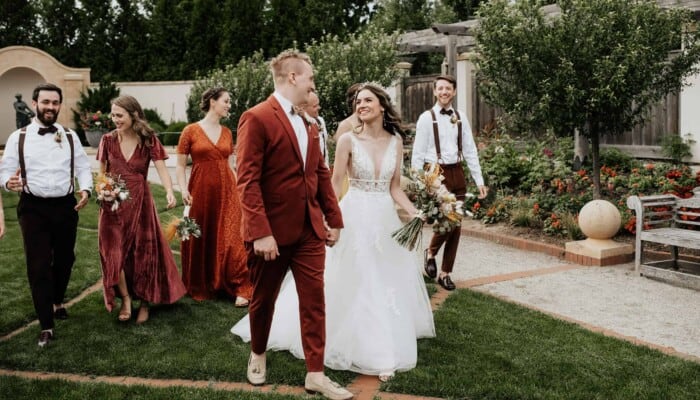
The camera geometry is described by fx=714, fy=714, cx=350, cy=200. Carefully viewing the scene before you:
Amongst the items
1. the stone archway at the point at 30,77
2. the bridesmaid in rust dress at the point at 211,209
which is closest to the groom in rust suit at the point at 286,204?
the bridesmaid in rust dress at the point at 211,209

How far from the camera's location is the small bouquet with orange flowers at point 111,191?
19.2ft

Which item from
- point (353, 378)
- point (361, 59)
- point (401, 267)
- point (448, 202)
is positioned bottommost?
point (353, 378)

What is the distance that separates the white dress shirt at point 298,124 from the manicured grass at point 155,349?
60.4 inches

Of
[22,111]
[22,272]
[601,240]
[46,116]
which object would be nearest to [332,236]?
[46,116]

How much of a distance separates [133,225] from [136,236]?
0.33 feet

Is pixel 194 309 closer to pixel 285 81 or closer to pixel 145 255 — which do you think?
pixel 145 255

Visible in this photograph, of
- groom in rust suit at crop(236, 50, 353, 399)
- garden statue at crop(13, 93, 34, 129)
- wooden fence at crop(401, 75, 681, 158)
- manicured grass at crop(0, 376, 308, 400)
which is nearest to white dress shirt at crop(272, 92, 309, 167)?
groom in rust suit at crop(236, 50, 353, 399)

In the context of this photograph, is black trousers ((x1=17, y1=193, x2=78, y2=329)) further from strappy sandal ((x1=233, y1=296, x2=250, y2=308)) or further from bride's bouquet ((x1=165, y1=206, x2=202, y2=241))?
strappy sandal ((x1=233, y1=296, x2=250, y2=308))

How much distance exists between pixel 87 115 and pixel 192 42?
6.87 m

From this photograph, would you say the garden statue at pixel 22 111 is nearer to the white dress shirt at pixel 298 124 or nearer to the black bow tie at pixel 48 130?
the black bow tie at pixel 48 130

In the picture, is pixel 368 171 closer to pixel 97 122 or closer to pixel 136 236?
pixel 136 236

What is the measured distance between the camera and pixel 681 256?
8.41 m

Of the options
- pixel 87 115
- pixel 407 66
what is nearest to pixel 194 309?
pixel 407 66

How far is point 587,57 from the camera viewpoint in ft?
29.3
